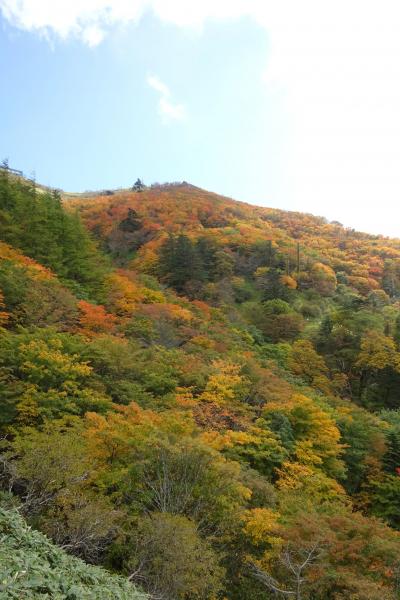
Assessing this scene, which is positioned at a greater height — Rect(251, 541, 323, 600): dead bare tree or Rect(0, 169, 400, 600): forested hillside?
Rect(0, 169, 400, 600): forested hillside

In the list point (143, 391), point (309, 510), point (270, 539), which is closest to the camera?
point (270, 539)

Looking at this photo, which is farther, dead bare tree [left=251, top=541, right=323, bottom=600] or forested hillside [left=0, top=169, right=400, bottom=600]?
dead bare tree [left=251, top=541, right=323, bottom=600]

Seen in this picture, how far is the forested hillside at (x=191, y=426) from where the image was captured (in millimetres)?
11922

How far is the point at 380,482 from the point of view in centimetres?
2397

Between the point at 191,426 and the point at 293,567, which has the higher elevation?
the point at 191,426

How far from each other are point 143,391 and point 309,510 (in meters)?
8.78

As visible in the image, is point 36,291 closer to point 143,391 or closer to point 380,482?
point 143,391

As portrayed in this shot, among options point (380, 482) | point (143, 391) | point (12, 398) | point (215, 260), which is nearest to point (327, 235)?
point (215, 260)

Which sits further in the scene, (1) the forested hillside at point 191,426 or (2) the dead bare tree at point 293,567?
(2) the dead bare tree at point 293,567

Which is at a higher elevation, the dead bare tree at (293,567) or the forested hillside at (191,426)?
the forested hillside at (191,426)

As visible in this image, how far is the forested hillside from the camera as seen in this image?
11922 mm

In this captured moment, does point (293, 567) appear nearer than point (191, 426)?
Yes

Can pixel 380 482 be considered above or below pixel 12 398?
below

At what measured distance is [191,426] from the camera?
51.8ft
